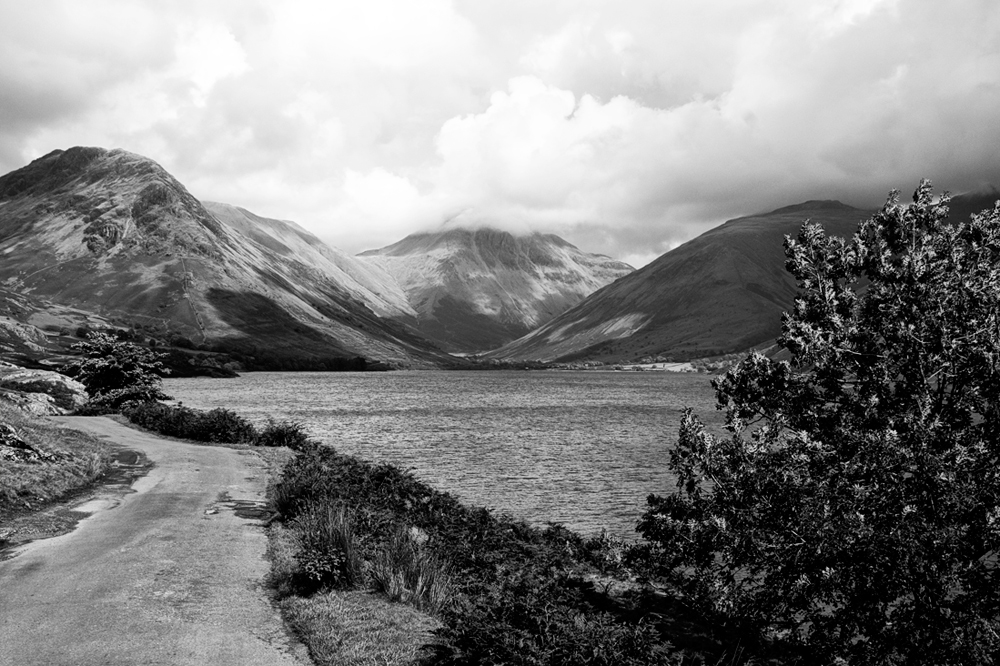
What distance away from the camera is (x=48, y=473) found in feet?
77.2

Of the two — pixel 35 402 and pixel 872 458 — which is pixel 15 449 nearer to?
pixel 872 458

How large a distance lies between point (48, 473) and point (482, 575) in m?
15.9

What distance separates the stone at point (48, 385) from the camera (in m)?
53.9

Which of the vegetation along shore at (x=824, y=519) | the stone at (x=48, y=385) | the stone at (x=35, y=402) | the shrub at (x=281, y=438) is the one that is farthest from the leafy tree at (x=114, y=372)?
the vegetation along shore at (x=824, y=519)

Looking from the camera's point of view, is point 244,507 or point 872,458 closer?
point 872,458

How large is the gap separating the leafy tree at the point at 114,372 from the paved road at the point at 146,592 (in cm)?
3836

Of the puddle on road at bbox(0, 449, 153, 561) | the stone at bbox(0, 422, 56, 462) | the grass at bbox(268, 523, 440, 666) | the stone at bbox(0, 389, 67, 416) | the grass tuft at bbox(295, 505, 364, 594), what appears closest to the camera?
A: the grass at bbox(268, 523, 440, 666)

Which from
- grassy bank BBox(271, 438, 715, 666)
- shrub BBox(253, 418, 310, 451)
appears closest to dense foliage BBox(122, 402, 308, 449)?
shrub BBox(253, 418, 310, 451)

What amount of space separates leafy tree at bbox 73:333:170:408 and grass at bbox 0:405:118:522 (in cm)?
2615

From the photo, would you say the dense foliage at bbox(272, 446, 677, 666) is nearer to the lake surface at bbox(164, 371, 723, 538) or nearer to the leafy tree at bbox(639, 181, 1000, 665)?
the leafy tree at bbox(639, 181, 1000, 665)

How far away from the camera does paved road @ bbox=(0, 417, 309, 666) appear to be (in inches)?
445

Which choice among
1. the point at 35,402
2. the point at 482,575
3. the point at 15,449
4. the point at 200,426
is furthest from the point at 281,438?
the point at 482,575

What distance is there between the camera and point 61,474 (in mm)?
24031

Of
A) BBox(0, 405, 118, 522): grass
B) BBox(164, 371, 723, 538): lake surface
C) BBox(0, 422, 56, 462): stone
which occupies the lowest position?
BBox(164, 371, 723, 538): lake surface
